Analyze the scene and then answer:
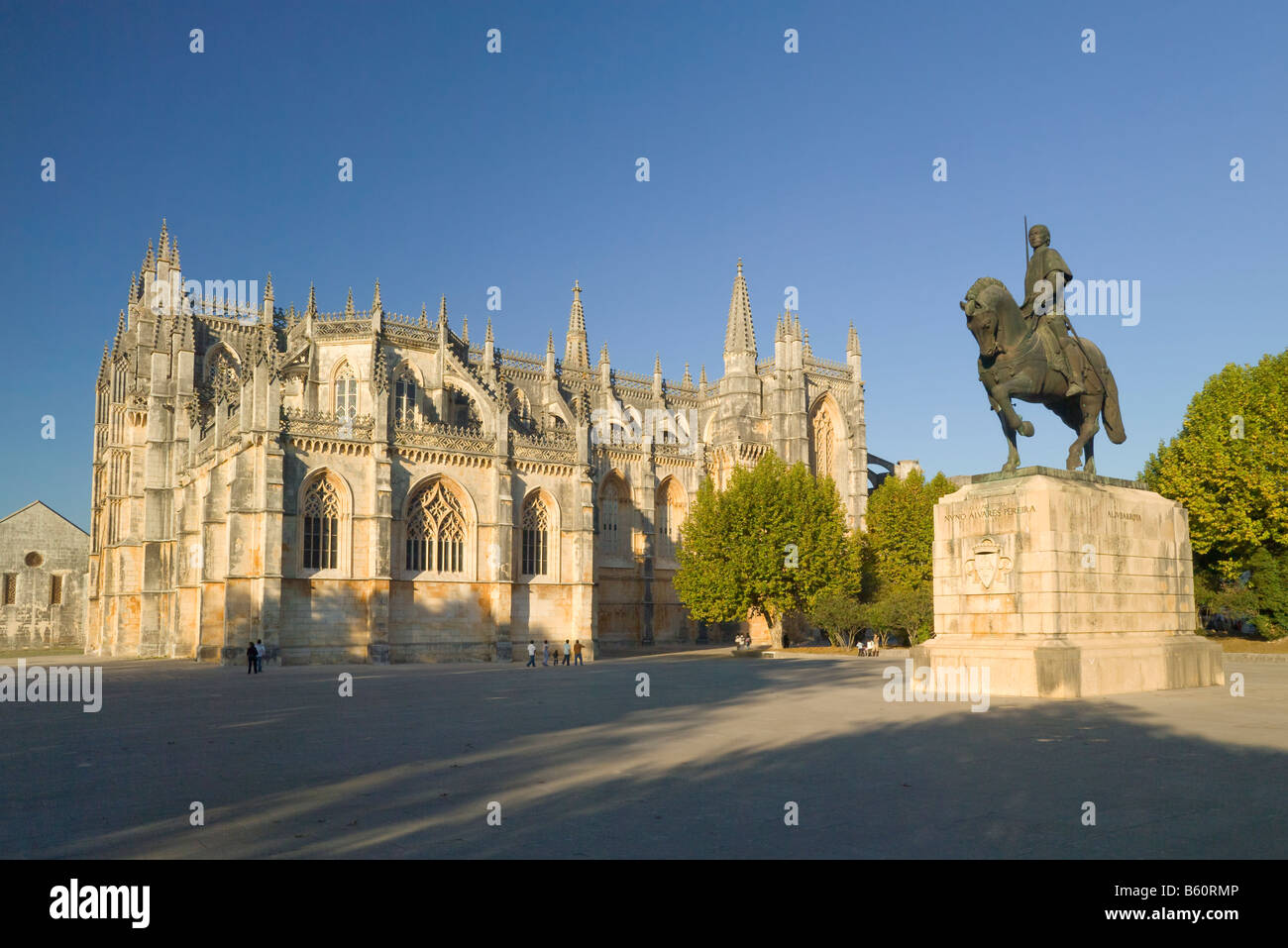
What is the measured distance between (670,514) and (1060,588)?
47.0 meters

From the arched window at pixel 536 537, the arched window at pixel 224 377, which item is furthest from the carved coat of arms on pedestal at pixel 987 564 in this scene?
the arched window at pixel 224 377

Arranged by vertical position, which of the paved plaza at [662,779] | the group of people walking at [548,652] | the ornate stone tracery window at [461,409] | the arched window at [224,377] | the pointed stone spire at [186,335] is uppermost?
the pointed stone spire at [186,335]

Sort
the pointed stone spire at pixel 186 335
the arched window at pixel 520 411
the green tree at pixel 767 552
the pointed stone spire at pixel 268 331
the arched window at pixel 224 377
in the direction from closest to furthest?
the green tree at pixel 767 552
the arched window at pixel 224 377
the pointed stone spire at pixel 186 335
the pointed stone spire at pixel 268 331
the arched window at pixel 520 411

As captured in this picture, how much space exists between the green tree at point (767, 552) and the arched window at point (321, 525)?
63.8ft

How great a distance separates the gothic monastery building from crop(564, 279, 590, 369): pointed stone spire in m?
0.18

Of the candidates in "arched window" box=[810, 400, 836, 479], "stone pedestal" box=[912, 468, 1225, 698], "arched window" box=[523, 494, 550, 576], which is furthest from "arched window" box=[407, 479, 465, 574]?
"arched window" box=[810, 400, 836, 479]

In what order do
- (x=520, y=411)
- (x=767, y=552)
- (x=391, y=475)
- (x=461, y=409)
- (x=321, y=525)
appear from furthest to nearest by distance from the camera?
(x=520, y=411), (x=461, y=409), (x=767, y=552), (x=391, y=475), (x=321, y=525)

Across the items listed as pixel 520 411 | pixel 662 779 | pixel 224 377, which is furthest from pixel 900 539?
pixel 662 779

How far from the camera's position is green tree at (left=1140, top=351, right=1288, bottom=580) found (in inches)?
1431

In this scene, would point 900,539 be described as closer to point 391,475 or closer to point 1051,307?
point 391,475

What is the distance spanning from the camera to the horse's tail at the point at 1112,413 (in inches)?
802

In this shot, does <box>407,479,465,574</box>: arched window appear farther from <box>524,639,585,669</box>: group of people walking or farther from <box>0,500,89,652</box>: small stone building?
<box>0,500,89,652</box>: small stone building

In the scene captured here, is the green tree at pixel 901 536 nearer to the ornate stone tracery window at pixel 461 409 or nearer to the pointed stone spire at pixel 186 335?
the ornate stone tracery window at pixel 461 409

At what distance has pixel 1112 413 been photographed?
20.4m
